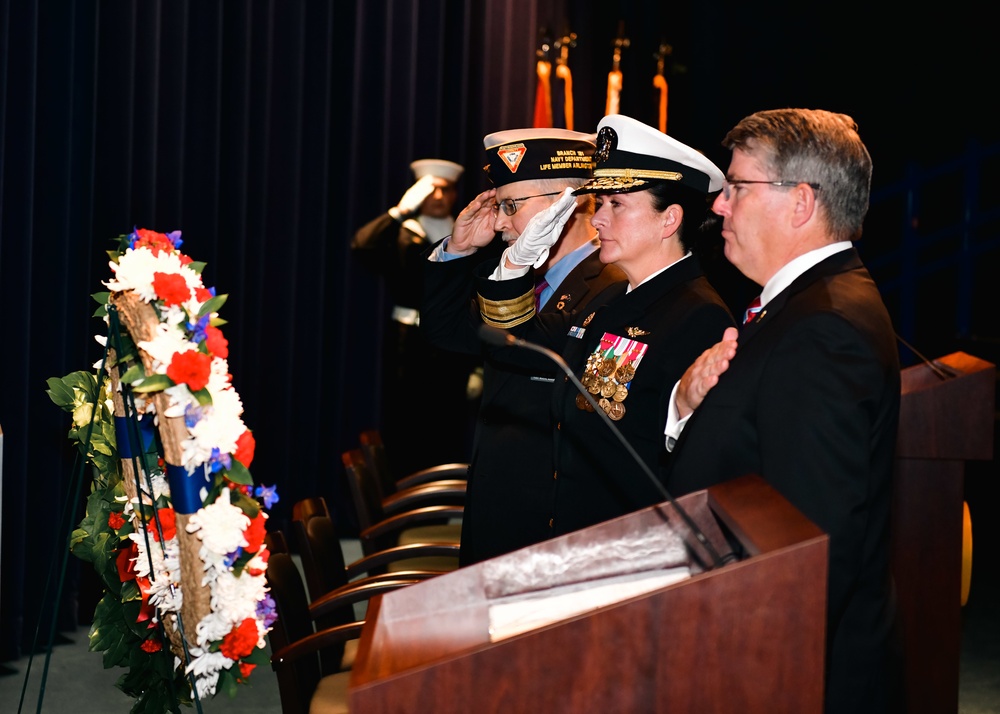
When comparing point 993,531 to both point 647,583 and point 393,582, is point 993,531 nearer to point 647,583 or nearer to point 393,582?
point 393,582

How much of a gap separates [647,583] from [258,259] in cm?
355

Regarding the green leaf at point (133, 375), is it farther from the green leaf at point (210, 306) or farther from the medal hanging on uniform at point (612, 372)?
the medal hanging on uniform at point (612, 372)

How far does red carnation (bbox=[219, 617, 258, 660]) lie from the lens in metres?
Result: 1.76


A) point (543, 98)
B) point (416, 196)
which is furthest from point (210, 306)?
point (543, 98)

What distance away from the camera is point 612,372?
6.97 ft

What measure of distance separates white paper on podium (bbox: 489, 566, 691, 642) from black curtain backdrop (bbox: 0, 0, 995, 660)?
3.62ft

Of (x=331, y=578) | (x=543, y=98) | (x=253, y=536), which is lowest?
(x=331, y=578)

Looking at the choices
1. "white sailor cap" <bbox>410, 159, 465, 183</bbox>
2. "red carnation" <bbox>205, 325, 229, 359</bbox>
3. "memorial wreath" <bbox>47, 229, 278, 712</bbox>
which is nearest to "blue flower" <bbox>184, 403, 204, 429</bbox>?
"memorial wreath" <bbox>47, 229, 278, 712</bbox>

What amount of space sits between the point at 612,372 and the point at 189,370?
80 cm

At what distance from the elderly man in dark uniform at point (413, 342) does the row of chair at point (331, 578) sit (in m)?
1.27

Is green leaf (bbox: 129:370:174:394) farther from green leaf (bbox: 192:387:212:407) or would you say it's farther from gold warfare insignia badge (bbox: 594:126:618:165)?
gold warfare insignia badge (bbox: 594:126:618:165)

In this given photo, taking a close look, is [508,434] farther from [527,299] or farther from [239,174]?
[239,174]

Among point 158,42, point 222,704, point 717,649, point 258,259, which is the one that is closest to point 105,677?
point 222,704

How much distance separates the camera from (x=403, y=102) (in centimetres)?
511
